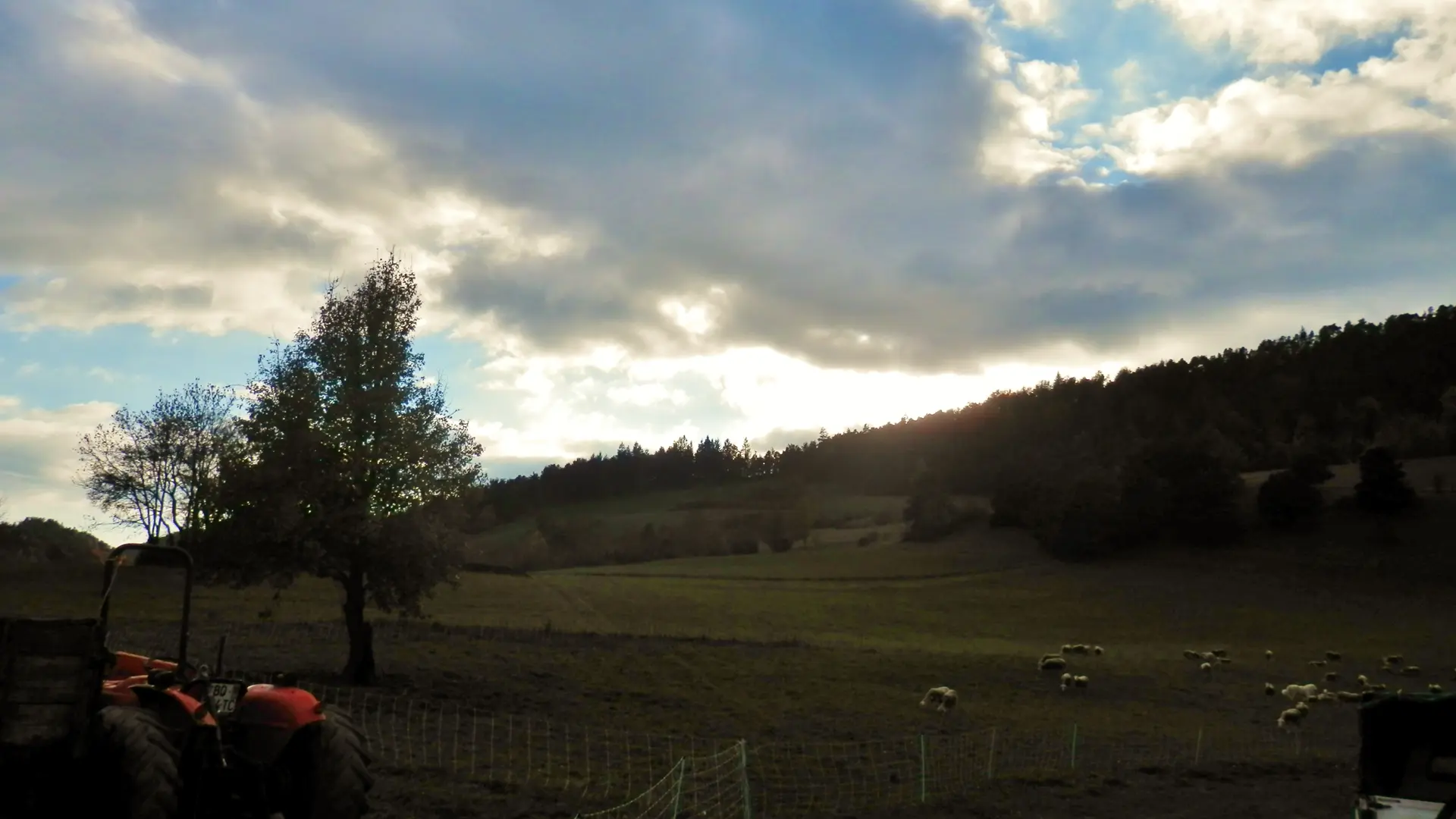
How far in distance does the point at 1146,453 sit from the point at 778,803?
259ft

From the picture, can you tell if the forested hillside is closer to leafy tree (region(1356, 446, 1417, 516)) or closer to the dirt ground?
leafy tree (region(1356, 446, 1417, 516))

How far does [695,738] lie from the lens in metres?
22.4

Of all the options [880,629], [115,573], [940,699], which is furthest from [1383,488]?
[115,573]

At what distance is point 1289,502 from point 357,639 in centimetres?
7351

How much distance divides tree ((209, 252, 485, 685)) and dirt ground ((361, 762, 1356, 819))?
11.4 meters

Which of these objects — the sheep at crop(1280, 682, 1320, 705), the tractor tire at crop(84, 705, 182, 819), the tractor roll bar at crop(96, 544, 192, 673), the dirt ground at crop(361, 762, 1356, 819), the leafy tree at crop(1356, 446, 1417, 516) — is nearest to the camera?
the tractor tire at crop(84, 705, 182, 819)

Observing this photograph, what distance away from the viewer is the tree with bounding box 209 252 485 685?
24.4 m

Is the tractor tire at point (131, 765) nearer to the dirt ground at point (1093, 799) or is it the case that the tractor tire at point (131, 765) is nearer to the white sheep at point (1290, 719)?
the dirt ground at point (1093, 799)

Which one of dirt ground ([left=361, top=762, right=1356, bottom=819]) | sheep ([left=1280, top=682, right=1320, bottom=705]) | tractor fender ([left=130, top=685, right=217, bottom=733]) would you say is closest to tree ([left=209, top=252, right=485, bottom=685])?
dirt ground ([left=361, top=762, right=1356, bottom=819])

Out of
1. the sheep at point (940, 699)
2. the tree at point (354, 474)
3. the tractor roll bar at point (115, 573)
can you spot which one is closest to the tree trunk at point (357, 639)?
the tree at point (354, 474)

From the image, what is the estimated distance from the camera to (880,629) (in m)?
54.4

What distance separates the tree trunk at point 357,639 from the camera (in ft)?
85.8

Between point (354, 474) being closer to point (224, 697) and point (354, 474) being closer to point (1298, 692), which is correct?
point (224, 697)

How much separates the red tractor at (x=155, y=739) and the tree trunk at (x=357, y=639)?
17800mm
